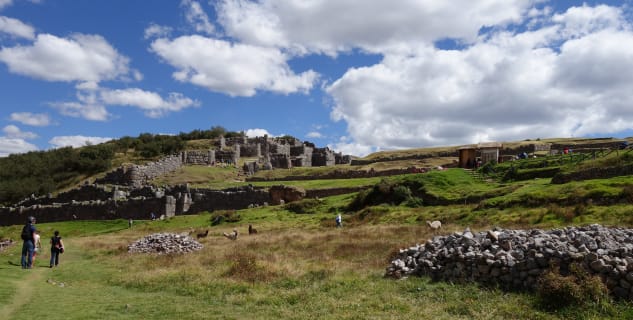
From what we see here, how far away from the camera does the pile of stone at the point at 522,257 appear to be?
9781 millimetres

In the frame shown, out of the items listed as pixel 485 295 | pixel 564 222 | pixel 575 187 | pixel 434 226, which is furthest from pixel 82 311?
pixel 575 187

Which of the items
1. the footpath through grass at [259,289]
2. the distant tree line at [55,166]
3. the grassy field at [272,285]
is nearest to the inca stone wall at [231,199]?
the grassy field at [272,285]

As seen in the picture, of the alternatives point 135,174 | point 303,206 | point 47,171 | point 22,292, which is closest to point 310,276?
point 22,292

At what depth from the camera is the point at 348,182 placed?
48.9 m

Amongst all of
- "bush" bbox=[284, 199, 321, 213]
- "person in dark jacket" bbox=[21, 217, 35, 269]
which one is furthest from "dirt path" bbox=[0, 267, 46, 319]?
"bush" bbox=[284, 199, 321, 213]

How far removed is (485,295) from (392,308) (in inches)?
91.1

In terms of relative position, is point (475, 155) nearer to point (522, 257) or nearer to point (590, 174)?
point (590, 174)

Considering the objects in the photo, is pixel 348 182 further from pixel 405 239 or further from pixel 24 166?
pixel 24 166

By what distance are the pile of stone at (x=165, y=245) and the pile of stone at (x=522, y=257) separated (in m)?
12.1

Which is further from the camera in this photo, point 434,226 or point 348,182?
point 348,182

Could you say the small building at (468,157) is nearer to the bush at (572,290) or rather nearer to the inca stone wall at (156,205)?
the inca stone wall at (156,205)

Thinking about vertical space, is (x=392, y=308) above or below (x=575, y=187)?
below

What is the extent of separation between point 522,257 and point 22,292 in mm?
13257

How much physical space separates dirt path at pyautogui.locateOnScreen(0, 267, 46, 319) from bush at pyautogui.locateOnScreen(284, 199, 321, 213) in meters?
22.1
